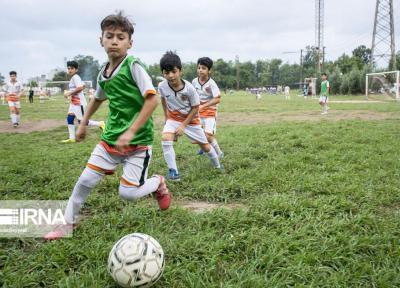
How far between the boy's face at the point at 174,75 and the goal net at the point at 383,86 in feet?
83.7

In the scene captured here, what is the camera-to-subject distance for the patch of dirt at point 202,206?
147 inches

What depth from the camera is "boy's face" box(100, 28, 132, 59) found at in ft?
9.74

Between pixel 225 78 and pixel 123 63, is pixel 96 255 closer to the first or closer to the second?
pixel 123 63

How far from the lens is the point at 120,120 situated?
3.14 m

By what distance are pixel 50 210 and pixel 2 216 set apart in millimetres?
421

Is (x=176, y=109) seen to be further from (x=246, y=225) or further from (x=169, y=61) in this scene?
(x=246, y=225)

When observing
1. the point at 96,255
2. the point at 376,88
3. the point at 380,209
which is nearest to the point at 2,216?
the point at 96,255

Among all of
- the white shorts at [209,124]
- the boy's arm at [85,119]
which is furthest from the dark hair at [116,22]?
the white shorts at [209,124]

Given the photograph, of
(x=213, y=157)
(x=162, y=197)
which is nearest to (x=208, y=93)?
(x=213, y=157)

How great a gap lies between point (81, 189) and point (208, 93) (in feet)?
11.4

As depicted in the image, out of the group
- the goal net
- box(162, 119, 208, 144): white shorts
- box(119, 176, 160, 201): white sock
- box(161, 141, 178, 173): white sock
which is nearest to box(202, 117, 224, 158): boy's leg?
box(162, 119, 208, 144): white shorts

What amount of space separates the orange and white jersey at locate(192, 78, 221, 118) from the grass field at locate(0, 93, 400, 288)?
888 mm

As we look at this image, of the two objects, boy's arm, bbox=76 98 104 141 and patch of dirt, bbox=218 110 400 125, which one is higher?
boy's arm, bbox=76 98 104 141

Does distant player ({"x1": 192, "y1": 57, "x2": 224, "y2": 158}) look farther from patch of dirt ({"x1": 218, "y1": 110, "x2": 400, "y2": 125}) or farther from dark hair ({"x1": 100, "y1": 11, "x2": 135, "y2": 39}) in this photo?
patch of dirt ({"x1": 218, "y1": 110, "x2": 400, "y2": 125})
